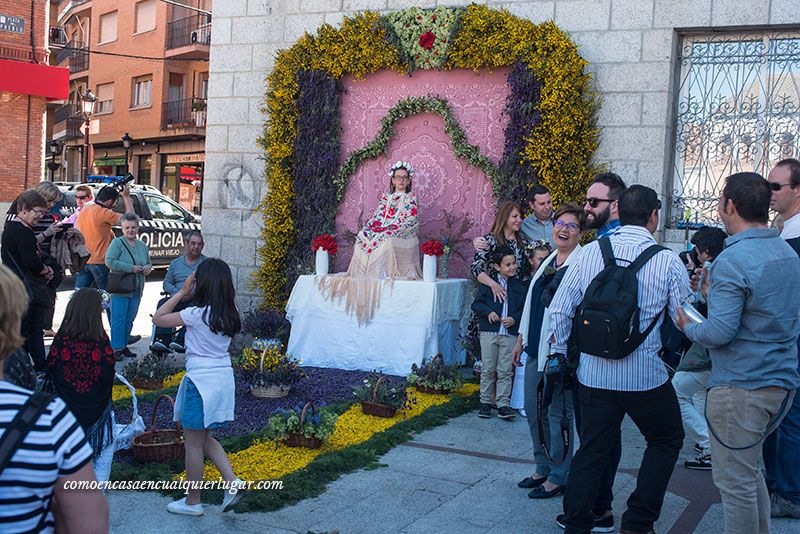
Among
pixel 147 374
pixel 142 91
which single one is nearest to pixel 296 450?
pixel 147 374

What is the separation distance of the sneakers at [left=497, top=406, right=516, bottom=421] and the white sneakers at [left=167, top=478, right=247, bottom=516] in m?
3.12

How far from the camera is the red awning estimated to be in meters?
24.7

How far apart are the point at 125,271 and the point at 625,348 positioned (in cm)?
652

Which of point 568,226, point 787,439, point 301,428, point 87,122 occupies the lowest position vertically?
point 301,428

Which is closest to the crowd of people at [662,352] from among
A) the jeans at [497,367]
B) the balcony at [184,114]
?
the jeans at [497,367]

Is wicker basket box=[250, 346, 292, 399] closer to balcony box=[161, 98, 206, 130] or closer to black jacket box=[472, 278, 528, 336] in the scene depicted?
black jacket box=[472, 278, 528, 336]

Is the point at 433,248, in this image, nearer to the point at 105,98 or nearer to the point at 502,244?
the point at 502,244

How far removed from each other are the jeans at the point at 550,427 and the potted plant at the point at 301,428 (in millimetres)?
Result: 1470

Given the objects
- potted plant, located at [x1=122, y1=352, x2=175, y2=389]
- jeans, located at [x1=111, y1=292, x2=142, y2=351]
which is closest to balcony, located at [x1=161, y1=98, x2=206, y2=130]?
jeans, located at [x1=111, y1=292, x2=142, y2=351]

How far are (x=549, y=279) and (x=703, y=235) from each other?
136 centimetres

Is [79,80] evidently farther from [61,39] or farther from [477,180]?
[477,180]

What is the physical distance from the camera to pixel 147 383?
318 inches

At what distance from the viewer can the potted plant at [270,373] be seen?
7.88m

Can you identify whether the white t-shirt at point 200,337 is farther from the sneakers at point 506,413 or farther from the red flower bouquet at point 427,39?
the red flower bouquet at point 427,39
